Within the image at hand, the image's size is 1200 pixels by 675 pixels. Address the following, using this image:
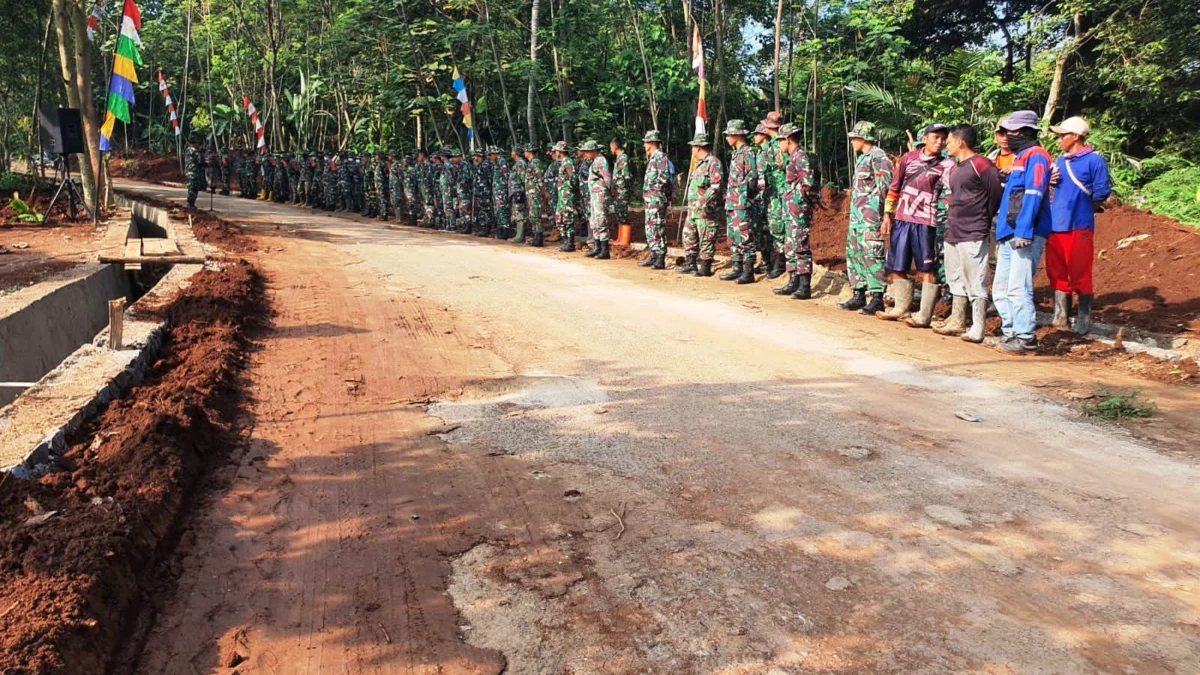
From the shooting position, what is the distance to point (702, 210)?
10.0 meters

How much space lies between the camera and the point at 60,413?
4121 millimetres

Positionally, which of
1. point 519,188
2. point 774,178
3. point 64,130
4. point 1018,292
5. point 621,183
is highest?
point 64,130

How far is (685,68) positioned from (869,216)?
11.3 meters

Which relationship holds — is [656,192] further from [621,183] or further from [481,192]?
[481,192]

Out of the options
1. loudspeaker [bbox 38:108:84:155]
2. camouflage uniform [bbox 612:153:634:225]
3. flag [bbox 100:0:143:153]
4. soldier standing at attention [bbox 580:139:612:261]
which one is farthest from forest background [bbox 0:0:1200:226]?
soldier standing at attention [bbox 580:139:612:261]

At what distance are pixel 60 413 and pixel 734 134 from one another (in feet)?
23.7

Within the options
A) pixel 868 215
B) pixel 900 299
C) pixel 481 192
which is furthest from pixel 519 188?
pixel 900 299

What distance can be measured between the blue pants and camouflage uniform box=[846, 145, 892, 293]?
4.51 ft

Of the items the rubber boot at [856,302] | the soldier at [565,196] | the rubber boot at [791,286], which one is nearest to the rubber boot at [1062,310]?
the rubber boot at [856,302]

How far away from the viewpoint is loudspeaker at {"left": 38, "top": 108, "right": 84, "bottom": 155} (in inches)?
539

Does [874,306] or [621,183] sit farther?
[621,183]

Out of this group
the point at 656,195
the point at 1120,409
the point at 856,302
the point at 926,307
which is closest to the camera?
the point at 1120,409

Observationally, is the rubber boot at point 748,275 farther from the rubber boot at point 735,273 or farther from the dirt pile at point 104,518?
the dirt pile at point 104,518

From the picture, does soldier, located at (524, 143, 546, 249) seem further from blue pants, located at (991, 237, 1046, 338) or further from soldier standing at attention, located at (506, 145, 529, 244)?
blue pants, located at (991, 237, 1046, 338)
